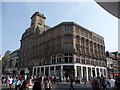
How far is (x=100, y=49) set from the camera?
138 ft

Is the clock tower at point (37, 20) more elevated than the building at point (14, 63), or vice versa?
the clock tower at point (37, 20)

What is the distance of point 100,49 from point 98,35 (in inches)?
195

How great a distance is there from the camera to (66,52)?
30.7 metres

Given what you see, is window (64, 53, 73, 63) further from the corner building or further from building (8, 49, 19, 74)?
building (8, 49, 19, 74)

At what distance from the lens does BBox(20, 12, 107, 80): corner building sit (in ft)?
100

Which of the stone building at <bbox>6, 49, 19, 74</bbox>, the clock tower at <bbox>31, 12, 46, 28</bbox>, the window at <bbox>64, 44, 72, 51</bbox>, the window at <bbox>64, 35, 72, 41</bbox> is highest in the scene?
the clock tower at <bbox>31, 12, 46, 28</bbox>

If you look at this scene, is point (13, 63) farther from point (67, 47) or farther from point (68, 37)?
point (68, 37)

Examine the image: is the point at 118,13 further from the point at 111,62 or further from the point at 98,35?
the point at 111,62

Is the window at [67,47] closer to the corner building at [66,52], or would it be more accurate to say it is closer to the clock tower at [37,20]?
the corner building at [66,52]

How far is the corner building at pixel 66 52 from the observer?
3062 cm

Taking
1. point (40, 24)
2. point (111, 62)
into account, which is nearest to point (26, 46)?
point (40, 24)

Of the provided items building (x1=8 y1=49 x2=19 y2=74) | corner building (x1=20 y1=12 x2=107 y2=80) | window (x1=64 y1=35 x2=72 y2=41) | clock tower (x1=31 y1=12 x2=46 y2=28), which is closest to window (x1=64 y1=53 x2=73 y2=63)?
corner building (x1=20 y1=12 x2=107 y2=80)

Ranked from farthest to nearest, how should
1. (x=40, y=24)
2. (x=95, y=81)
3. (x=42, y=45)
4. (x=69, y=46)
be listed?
(x=40, y=24) < (x=42, y=45) < (x=69, y=46) < (x=95, y=81)

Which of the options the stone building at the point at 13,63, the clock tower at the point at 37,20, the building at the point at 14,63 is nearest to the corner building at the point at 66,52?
the clock tower at the point at 37,20
